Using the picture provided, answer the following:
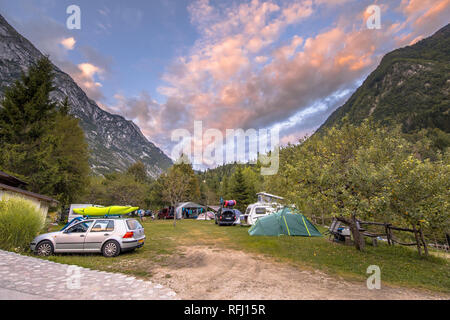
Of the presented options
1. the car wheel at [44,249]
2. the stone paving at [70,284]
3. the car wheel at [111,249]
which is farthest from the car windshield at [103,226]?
the stone paving at [70,284]

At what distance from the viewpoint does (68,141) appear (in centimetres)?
2238

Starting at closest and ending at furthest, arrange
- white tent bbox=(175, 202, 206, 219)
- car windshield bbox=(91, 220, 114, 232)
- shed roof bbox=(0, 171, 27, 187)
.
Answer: car windshield bbox=(91, 220, 114, 232), shed roof bbox=(0, 171, 27, 187), white tent bbox=(175, 202, 206, 219)

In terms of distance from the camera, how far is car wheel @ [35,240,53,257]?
26.1ft

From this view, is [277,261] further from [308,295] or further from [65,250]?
[65,250]

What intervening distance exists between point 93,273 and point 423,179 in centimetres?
1080

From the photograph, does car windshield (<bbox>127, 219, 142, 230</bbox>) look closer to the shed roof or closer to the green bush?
the green bush

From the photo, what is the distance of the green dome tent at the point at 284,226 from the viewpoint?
14180 mm

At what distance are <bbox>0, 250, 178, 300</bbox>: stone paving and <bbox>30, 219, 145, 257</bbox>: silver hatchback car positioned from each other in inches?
85.1

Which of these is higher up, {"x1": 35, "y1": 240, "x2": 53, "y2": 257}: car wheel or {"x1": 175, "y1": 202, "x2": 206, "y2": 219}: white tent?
{"x1": 175, "y1": 202, "x2": 206, "y2": 219}: white tent

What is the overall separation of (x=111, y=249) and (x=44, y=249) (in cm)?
251

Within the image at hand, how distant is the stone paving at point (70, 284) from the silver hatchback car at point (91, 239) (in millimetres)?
2161

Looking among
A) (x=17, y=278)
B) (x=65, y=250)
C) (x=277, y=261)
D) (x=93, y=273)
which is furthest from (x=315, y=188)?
(x=65, y=250)

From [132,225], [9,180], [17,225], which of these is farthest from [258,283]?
[9,180]

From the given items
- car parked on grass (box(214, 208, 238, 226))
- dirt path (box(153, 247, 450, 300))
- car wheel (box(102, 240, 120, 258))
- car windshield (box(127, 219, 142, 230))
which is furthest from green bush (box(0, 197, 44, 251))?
car parked on grass (box(214, 208, 238, 226))
